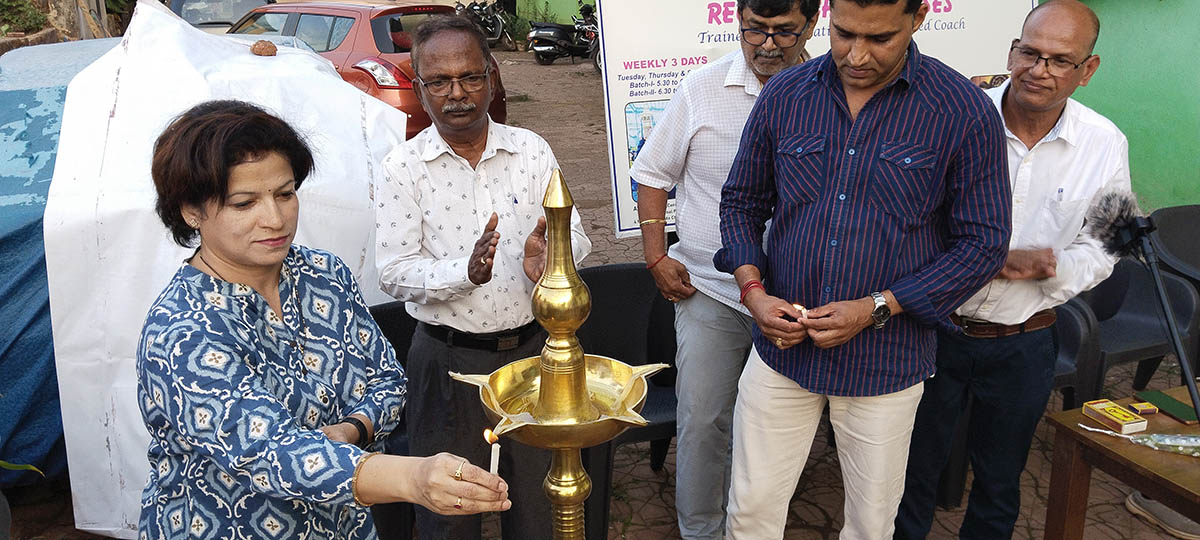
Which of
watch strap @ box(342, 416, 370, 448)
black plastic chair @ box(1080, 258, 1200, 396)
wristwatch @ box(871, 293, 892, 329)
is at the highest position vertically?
wristwatch @ box(871, 293, 892, 329)

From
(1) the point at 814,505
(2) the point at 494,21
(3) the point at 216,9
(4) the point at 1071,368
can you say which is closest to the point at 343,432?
(1) the point at 814,505

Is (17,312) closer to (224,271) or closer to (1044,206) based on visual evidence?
(224,271)

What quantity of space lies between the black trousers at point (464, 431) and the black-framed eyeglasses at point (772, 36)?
1.07m

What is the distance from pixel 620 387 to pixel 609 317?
2.09m

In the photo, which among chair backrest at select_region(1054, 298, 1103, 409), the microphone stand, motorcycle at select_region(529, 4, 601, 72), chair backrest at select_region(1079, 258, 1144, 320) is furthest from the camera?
motorcycle at select_region(529, 4, 601, 72)

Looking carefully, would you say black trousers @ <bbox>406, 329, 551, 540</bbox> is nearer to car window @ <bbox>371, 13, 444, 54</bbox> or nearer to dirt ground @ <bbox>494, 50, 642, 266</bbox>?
dirt ground @ <bbox>494, 50, 642, 266</bbox>

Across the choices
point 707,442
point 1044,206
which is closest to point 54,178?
point 707,442

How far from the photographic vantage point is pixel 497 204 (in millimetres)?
2529

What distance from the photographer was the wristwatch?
2.08m

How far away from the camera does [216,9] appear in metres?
9.28

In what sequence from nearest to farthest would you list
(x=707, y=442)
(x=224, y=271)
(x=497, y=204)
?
(x=224, y=271)
(x=497, y=204)
(x=707, y=442)

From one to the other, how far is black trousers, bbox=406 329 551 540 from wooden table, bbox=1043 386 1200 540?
151 cm

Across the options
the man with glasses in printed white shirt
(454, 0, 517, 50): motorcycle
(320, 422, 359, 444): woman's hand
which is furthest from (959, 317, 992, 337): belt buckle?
(454, 0, 517, 50): motorcycle

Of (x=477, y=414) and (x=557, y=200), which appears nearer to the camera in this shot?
(x=557, y=200)
